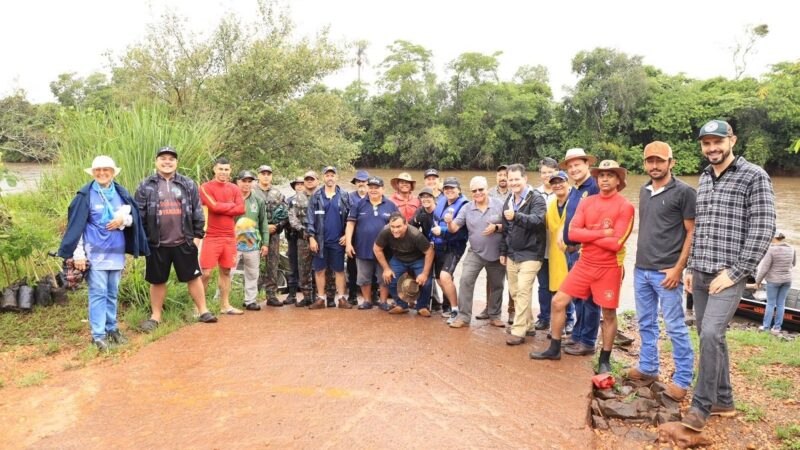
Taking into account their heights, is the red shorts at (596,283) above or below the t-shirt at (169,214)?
below

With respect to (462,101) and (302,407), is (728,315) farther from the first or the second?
(462,101)

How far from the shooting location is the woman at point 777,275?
8109 mm

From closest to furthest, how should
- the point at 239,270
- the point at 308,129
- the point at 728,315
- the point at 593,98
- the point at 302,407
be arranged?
1. the point at 728,315
2. the point at 302,407
3. the point at 239,270
4. the point at 308,129
5. the point at 593,98

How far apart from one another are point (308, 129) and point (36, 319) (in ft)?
28.9

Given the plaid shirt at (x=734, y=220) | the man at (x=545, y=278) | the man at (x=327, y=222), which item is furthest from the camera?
the man at (x=327, y=222)

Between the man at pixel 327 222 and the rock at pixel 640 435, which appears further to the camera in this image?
the man at pixel 327 222

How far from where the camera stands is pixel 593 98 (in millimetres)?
37031

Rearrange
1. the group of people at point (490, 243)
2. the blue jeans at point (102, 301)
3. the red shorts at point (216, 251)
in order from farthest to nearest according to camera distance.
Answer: the red shorts at point (216, 251), the blue jeans at point (102, 301), the group of people at point (490, 243)

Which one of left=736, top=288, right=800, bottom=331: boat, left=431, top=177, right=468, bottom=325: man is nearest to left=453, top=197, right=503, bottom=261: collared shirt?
left=431, top=177, right=468, bottom=325: man

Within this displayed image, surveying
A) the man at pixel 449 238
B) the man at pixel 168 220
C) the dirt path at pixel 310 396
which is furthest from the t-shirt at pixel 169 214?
the man at pixel 449 238

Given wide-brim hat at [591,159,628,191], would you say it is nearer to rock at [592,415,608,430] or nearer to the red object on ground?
the red object on ground

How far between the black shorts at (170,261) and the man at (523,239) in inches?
128

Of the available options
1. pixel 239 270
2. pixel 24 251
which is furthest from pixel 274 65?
pixel 24 251

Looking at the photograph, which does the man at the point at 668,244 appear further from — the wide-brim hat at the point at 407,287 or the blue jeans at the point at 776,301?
the blue jeans at the point at 776,301
